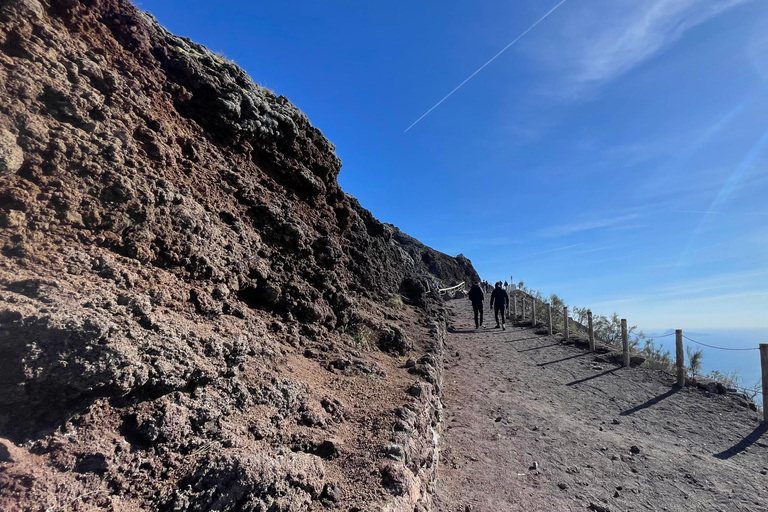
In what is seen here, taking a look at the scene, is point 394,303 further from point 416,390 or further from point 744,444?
point 744,444

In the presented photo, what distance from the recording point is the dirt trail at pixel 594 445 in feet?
14.4

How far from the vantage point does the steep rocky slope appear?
213 centimetres

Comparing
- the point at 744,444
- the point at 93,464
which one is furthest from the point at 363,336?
the point at 744,444

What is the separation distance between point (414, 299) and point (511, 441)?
367 inches

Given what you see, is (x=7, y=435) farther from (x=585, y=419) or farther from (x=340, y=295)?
(x=585, y=419)

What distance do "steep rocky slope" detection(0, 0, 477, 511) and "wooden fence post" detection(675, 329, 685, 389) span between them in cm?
642

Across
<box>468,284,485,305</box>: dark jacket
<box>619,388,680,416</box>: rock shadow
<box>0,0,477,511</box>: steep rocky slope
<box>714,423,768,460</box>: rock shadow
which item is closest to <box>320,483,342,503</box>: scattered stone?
<box>0,0,477,511</box>: steep rocky slope

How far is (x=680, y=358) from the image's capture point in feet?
27.4

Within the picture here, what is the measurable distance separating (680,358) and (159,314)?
33.8 feet

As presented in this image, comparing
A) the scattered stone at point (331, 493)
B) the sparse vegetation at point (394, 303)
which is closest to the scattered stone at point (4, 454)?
the scattered stone at point (331, 493)

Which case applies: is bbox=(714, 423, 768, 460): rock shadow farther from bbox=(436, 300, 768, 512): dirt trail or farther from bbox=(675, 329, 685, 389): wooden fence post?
bbox=(675, 329, 685, 389): wooden fence post

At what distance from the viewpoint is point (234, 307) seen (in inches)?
163

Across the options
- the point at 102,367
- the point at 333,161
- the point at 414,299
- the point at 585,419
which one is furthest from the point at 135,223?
the point at 414,299

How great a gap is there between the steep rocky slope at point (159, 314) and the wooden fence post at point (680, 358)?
21.0ft
